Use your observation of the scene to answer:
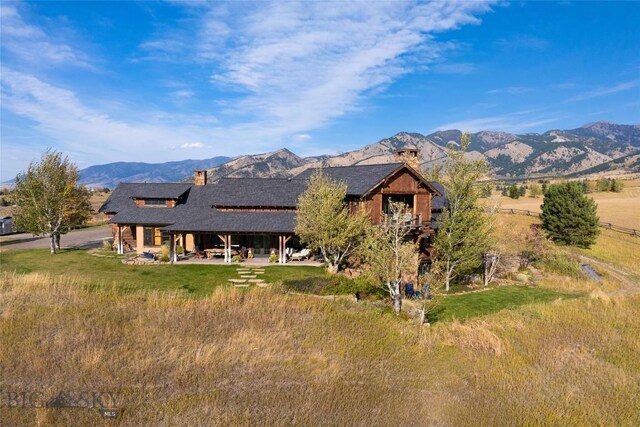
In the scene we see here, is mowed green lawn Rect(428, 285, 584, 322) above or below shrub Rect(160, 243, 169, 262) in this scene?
below

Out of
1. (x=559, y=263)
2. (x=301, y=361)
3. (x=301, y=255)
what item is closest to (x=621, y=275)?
(x=559, y=263)

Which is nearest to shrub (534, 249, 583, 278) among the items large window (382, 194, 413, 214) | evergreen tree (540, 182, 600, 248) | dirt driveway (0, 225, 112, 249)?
evergreen tree (540, 182, 600, 248)

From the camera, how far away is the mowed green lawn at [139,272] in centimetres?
2291

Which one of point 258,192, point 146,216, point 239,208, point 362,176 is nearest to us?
point 362,176

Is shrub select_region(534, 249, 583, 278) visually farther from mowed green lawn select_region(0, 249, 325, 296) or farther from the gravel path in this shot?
mowed green lawn select_region(0, 249, 325, 296)

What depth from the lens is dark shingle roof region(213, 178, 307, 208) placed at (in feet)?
108

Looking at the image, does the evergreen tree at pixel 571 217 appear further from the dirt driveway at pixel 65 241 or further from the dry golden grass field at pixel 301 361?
the dirt driveway at pixel 65 241

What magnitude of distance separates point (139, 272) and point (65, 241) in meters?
21.3

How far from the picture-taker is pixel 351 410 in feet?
34.2

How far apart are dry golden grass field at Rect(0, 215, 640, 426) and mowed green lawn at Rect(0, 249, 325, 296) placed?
11.6 feet

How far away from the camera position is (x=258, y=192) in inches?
1359

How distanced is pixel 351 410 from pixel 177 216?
2687cm

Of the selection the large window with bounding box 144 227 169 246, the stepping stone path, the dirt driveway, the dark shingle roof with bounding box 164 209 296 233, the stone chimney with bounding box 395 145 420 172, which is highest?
the stone chimney with bounding box 395 145 420 172

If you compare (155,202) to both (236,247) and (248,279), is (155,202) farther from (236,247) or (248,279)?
(248,279)
